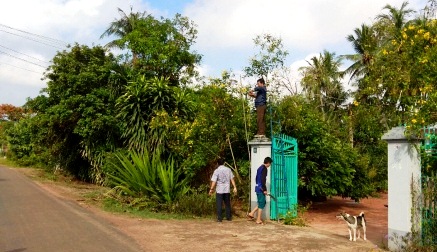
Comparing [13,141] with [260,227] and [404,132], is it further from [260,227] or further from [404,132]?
[404,132]

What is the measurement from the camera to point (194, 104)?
651 inches

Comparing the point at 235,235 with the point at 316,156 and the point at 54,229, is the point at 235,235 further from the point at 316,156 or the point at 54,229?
the point at 316,156

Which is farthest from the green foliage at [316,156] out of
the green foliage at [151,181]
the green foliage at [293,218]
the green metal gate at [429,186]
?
the green metal gate at [429,186]

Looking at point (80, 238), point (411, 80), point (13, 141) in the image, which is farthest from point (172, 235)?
point (13, 141)

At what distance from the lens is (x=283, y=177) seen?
1133 centimetres

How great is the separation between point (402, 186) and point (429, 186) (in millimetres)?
405

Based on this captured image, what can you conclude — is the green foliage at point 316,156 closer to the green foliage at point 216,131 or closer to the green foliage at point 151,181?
the green foliage at point 216,131

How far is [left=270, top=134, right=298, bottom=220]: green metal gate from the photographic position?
11.1 m

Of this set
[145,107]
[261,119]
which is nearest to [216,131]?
[261,119]

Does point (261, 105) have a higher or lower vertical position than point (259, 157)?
higher

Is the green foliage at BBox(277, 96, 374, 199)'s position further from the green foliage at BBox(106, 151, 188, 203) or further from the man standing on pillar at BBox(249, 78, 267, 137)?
the green foliage at BBox(106, 151, 188, 203)

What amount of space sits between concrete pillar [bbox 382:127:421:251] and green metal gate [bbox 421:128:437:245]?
9 cm

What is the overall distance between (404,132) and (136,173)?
7708mm

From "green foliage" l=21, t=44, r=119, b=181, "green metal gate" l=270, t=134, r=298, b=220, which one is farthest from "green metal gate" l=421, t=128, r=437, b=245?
"green foliage" l=21, t=44, r=119, b=181
